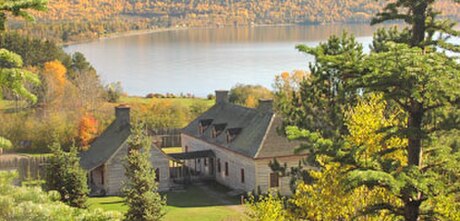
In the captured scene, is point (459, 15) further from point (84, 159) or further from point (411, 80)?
point (411, 80)

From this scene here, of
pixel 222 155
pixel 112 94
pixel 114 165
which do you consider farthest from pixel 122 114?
pixel 112 94

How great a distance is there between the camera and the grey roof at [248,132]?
111 ft

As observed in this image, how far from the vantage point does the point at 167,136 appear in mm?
51844

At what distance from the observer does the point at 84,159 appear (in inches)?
1492

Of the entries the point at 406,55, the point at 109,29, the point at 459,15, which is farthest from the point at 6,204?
the point at 109,29

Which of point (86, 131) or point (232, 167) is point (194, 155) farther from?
point (86, 131)

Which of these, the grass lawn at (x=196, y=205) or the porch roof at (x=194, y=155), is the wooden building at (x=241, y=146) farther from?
the grass lawn at (x=196, y=205)

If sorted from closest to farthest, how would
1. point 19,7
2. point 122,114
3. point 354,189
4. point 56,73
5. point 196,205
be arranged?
point 19,7 → point 354,189 → point 196,205 → point 122,114 → point 56,73

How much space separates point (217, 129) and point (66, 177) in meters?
14.9

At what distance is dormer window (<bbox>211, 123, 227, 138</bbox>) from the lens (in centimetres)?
3891

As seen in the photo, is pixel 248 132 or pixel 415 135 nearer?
pixel 415 135

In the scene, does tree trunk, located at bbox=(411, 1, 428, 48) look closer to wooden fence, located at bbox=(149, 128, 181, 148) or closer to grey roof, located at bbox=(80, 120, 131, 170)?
grey roof, located at bbox=(80, 120, 131, 170)

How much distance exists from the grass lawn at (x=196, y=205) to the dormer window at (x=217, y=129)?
3372 millimetres

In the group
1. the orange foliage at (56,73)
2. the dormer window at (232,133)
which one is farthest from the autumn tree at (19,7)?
the orange foliage at (56,73)
